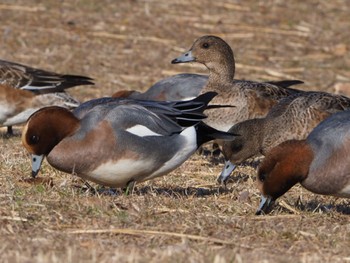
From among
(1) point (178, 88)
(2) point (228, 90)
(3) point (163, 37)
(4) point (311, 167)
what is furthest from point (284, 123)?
(3) point (163, 37)

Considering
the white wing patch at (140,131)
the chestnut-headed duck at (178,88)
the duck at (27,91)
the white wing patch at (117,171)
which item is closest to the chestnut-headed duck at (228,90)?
the chestnut-headed duck at (178,88)

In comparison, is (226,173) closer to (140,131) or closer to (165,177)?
(165,177)

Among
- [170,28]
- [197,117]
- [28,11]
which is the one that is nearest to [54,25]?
[28,11]

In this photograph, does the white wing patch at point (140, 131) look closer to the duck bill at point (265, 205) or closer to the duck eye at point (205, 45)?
the duck bill at point (265, 205)

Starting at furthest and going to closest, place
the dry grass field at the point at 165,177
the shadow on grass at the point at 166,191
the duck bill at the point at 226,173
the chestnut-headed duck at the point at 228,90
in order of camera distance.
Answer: the chestnut-headed duck at the point at 228,90, the duck bill at the point at 226,173, the shadow on grass at the point at 166,191, the dry grass field at the point at 165,177

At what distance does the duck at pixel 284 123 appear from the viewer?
6699 mm

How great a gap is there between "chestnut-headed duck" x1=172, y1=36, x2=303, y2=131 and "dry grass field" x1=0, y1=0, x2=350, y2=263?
0.48 meters

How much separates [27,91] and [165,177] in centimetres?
249

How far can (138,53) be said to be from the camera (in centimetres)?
1149

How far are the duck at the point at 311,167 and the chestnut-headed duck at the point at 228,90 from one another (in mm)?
2512

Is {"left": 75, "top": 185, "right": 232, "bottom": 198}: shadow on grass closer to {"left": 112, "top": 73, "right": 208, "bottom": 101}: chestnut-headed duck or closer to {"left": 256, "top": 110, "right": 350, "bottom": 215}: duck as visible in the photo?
{"left": 256, "top": 110, "right": 350, "bottom": 215}: duck

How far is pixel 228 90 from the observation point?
7801mm

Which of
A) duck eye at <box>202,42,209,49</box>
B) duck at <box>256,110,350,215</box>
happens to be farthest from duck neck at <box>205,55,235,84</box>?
→ duck at <box>256,110,350,215</box>

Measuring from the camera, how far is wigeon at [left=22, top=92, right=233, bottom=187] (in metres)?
5.18
